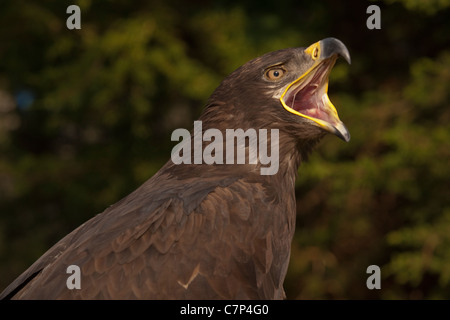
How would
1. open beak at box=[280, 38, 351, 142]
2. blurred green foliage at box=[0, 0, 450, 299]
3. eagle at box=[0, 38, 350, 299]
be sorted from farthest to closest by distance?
blurred green foliage at box=[0, 0, 450, 299] < open beak at box=[280, 38, 351, 142] < eagle at box=[0, 38, 350, 299]

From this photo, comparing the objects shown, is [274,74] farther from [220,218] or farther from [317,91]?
[220,218]

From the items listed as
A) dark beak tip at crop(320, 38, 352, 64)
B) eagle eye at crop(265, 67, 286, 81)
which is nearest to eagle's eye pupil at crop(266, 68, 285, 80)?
eagle eye at crop(265, 67, 286, 81)

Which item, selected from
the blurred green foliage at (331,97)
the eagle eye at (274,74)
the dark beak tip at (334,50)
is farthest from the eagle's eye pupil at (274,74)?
the blurred green foliage at (331,97)

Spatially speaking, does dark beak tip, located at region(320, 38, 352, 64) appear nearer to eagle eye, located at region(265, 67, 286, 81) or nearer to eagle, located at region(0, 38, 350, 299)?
eagle, located at region(0, 38, 350, 299)

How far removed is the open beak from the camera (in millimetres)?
3209

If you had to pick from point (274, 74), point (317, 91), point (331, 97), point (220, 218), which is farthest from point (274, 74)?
point (331, 97)

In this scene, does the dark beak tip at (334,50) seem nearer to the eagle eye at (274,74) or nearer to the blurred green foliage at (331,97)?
the eagle eye at (274,74)

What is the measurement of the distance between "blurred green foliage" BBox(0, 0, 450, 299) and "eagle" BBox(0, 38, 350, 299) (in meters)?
3.06

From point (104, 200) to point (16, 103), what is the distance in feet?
7.41

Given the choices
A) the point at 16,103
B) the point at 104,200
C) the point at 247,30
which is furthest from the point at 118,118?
the point at 16,103

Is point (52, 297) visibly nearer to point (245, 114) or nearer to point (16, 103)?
point (245, 114)

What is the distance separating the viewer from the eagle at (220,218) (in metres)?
2.62

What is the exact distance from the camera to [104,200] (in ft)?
25.0
